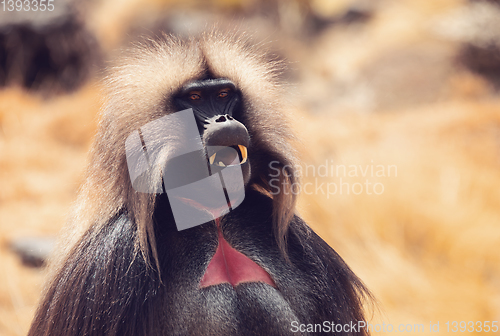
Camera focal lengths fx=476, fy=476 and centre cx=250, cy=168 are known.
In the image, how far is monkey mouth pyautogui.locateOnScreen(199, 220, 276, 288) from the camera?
1.91m

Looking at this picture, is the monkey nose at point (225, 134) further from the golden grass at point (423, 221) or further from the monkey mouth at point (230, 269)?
the golden grass at point (423, 221)

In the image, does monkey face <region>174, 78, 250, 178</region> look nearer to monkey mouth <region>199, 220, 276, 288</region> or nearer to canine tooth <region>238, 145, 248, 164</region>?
canine tooth <region>238, 145, 248, 164</region>

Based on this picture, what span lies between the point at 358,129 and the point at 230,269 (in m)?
5.29

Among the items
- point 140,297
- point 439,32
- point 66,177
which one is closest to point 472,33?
point 439,32

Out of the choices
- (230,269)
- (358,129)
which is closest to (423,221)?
(358,129)

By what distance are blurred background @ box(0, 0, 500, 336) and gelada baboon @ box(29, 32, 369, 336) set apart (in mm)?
369

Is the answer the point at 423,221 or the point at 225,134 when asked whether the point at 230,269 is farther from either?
the point at 423,221

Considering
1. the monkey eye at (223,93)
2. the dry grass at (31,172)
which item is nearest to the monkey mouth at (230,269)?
the monkey eye at (223,93)

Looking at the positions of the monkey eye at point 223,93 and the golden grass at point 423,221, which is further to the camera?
the golden grass at point 423,221

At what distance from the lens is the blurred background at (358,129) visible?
4.36 m

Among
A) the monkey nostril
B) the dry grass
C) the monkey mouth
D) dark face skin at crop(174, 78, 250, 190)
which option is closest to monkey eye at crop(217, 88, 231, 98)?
dark face skin at crop(174, 78, 250, 190)

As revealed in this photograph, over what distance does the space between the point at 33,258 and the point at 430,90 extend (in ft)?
23.5

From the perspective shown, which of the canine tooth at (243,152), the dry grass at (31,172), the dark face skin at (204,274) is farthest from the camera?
the dry grass at (31,172)

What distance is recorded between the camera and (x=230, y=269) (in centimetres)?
195
